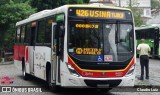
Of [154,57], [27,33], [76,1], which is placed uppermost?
[76,1]

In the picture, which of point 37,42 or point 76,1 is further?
point 76,1

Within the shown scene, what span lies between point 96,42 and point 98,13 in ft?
3.19

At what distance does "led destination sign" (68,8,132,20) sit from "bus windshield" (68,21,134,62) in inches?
9.3

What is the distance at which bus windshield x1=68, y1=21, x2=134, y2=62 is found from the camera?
44.1ft

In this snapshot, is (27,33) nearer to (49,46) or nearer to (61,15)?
(49,46)

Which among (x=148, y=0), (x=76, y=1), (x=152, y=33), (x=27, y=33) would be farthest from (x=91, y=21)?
(x=148, y=0)

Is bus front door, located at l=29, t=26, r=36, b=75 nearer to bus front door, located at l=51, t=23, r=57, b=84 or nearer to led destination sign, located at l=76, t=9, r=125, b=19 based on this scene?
bus front door, located at l=51, t=23, r=57, b=84

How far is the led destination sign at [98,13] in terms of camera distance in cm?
1372

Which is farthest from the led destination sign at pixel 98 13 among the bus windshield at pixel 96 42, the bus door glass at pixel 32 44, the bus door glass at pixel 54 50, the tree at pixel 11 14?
the tree at pixel 11 14

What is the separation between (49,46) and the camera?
15.4 metres

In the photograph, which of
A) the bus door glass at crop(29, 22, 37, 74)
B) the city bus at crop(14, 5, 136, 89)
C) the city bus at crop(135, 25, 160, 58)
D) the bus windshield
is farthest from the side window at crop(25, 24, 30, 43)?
the city bus at crop(135, 25, 160, 58)

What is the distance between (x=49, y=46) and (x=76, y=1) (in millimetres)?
31913

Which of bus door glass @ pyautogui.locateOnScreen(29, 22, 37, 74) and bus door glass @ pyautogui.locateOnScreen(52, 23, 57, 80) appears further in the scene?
bus door glass @ pyautogui.locateOnScreen(29, 22, 37, 74)

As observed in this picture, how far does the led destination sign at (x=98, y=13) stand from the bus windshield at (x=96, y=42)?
24cm
